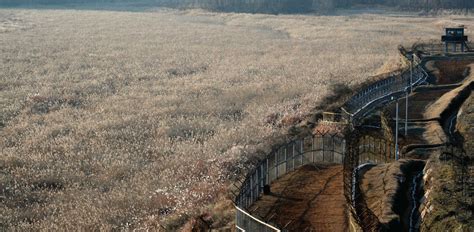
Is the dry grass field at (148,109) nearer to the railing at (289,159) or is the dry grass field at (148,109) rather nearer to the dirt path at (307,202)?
the railing at (289,159)

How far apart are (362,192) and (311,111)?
18106 millimetres

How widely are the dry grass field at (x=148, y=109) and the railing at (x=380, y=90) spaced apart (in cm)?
435

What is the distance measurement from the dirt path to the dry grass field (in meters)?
1.93

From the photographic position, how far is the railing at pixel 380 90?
3406 cm

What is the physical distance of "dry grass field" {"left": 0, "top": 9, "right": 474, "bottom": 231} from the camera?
Answer: 2655 cm

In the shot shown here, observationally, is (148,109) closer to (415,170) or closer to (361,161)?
(361,161)

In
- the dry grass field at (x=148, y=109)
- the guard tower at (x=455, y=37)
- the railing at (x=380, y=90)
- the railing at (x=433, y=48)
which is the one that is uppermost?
the guard tower at (x=455, y=37)

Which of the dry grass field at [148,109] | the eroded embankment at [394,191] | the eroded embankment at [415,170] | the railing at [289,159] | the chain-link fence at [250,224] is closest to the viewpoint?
the chain-link fence at [250,224]

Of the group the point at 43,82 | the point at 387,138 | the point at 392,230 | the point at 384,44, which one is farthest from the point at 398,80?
the point at 384,44

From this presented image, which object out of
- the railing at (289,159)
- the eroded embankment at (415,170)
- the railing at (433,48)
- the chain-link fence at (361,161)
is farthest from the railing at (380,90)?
the railing at (433,48)

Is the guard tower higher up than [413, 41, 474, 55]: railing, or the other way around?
the guard tower

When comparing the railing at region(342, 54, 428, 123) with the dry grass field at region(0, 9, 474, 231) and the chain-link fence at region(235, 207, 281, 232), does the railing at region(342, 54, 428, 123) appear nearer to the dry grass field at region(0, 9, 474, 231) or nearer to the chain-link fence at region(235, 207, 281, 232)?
the dry grass field at region(0, 9, 474, 231)

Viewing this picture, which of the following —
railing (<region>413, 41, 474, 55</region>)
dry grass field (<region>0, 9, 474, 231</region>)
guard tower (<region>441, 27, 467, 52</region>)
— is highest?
guard tower (<region>441, 27, 467, 52</region>)

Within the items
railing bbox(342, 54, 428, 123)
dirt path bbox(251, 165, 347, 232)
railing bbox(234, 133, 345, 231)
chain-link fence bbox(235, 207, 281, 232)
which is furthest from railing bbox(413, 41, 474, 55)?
chain-link fence bbox(235, 207, 281, 232)
